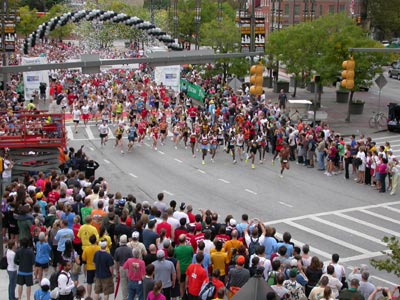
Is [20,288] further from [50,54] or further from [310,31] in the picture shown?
[50,54]

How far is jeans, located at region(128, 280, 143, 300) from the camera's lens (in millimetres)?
14125

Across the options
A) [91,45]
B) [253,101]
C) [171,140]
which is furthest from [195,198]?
[91,45]

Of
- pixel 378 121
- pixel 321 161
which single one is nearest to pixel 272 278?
pixel 321 161

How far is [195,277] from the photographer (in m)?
13.5

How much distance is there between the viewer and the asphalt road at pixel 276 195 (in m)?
21.6

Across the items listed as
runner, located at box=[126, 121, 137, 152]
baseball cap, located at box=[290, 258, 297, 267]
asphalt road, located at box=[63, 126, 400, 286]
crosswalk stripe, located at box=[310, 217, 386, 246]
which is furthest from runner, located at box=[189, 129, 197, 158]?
baseball cap, located at box=[290, 258, 297, 267]

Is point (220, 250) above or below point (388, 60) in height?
below

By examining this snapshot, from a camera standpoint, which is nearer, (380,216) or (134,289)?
(134,289)

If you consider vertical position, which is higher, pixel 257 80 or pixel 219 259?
pixel 257 80

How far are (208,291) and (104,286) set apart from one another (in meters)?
2.81

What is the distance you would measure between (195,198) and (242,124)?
28.1 ft

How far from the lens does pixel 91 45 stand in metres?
102

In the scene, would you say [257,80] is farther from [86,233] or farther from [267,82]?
[267,82]

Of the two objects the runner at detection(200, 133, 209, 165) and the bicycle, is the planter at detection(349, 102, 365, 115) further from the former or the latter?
the runner at detection(200, 133, 209, 165)
